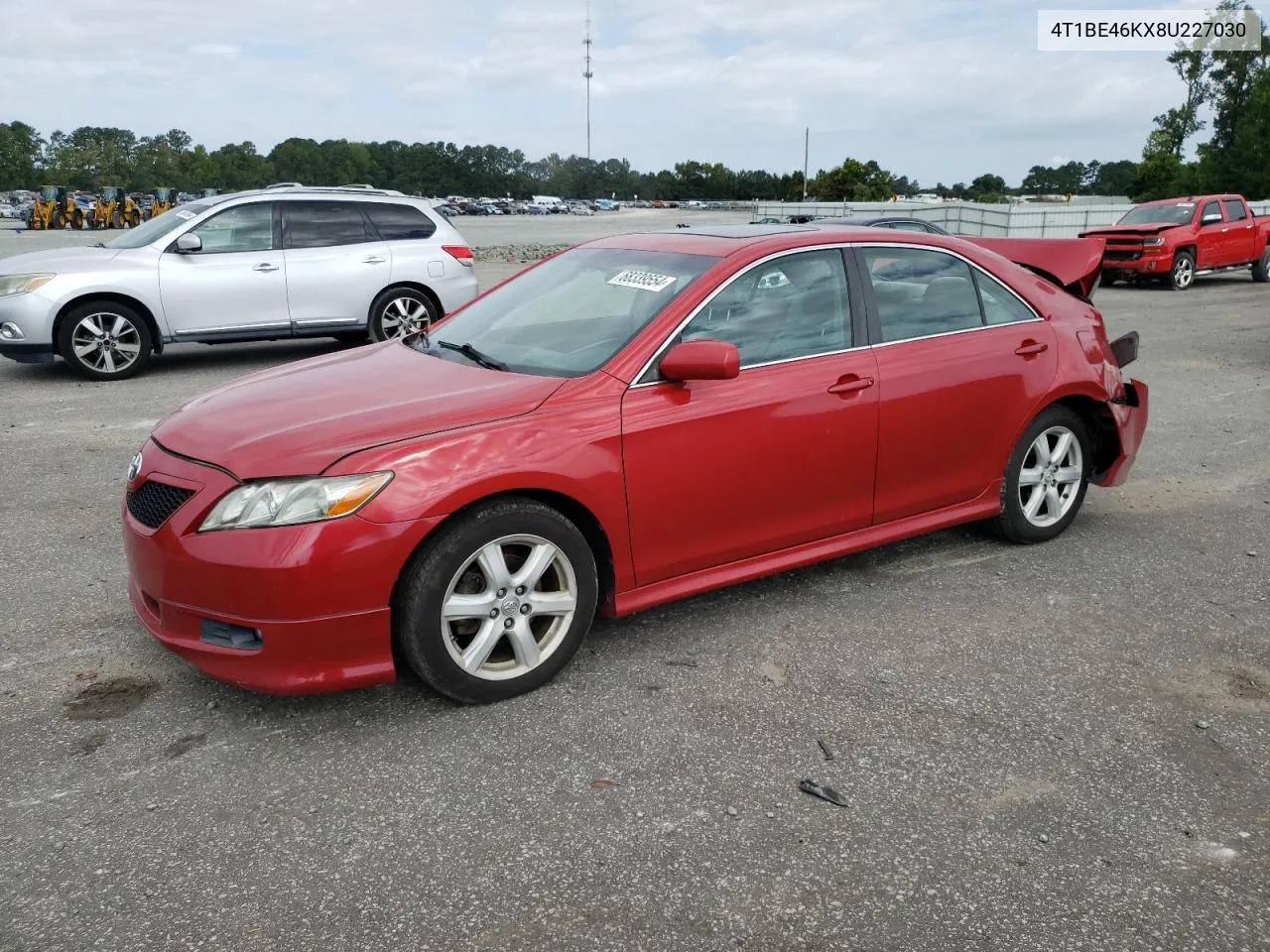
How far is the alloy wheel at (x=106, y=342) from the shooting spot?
9758mm

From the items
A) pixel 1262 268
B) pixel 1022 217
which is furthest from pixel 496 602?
pixel 1022 217

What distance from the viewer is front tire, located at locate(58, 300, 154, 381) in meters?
9.68

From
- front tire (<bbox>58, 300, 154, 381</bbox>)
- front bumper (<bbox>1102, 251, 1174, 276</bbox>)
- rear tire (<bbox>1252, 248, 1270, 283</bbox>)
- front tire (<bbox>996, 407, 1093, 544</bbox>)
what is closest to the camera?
front tire (<bbox>996, 407, 1093, 544</bbox>)

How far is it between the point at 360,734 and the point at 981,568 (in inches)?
117

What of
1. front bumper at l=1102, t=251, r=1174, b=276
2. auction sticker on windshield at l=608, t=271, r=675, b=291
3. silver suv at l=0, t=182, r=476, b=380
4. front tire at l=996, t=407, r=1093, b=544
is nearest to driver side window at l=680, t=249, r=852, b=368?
auction sticker on windshield at l=608, t=271, r=675, b=291

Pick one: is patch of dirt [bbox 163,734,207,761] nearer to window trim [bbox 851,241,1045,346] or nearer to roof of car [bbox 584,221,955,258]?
roof of car [bbox 584,221,955,258]

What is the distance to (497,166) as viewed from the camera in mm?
151500

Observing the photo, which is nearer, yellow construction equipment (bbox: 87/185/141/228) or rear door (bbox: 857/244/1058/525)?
rear door (bbox: 857/244/1058/525)

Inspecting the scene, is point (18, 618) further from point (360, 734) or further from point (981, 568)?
point (981, 568)

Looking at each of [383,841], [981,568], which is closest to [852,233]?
[981,568]

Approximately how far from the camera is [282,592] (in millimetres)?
3240

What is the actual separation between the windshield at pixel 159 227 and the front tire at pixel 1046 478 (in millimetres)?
8220

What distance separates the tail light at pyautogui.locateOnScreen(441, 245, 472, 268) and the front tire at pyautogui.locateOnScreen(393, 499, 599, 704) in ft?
26.7

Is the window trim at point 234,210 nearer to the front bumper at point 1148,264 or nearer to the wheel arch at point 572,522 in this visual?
the wheel arch at point 572,522
